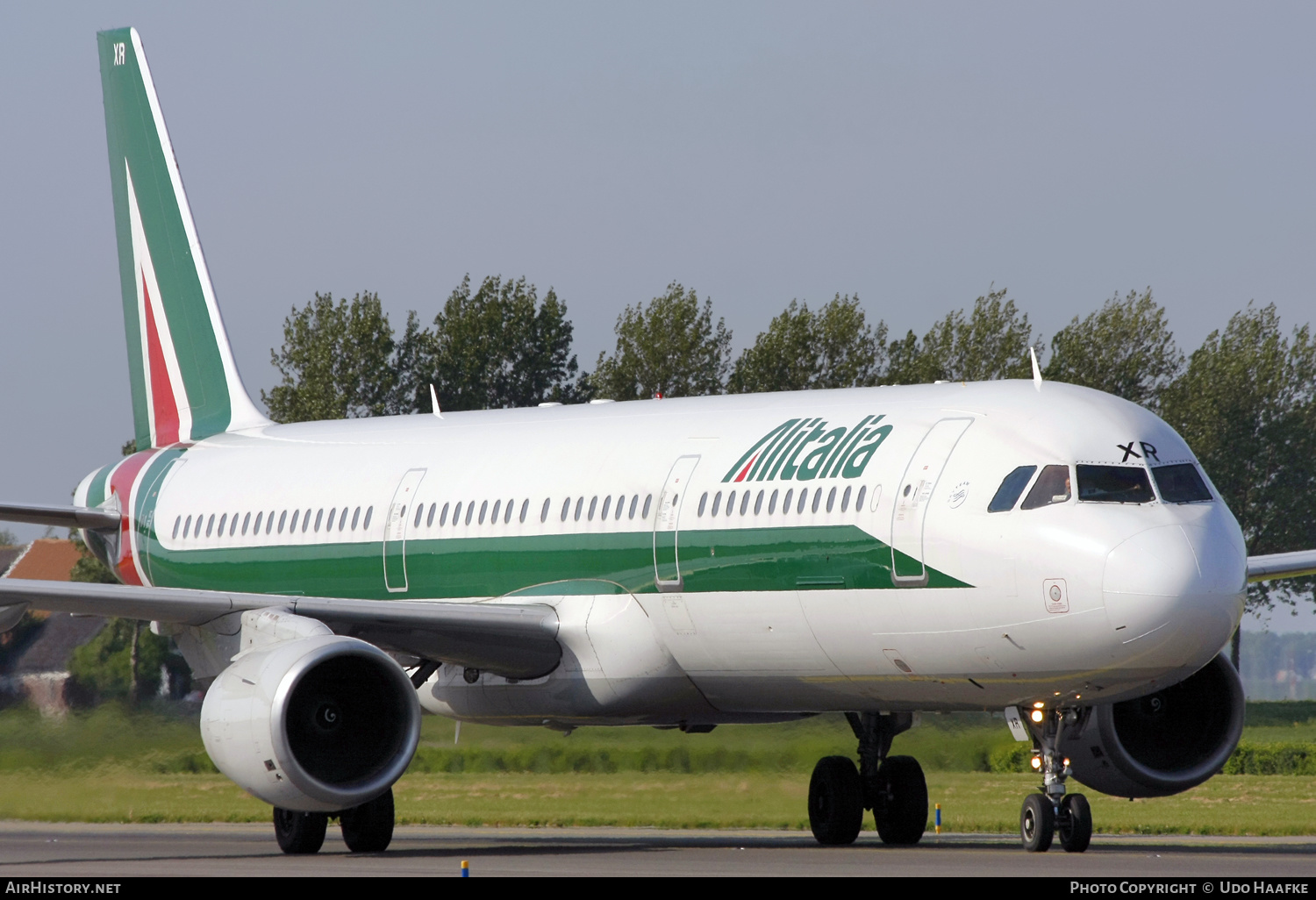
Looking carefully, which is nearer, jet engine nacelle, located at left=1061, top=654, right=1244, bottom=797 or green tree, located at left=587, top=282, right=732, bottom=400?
jet engine nacelle, located at left=1061, top=654, right=1244, bottom=797

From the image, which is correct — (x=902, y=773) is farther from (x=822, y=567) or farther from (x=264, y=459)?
(x=264, y=459)

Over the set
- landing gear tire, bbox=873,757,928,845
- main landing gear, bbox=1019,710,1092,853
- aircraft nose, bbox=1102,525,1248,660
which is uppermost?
aircraft nose, bbox=1102,525,1248,660

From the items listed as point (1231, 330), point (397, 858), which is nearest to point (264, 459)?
point (397, 858)

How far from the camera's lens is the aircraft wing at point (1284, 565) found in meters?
20.5

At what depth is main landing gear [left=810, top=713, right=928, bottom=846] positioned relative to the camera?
70.4 feet

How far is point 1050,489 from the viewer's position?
17047 mm

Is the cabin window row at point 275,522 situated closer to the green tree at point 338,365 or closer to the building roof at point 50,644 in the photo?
the building roof at point 50,644

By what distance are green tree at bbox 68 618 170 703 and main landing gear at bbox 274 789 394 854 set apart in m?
4.02

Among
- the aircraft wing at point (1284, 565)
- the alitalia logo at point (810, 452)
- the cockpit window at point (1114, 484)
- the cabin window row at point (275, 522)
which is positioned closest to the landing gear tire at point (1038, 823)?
the cockpit window at point (1114, 484)

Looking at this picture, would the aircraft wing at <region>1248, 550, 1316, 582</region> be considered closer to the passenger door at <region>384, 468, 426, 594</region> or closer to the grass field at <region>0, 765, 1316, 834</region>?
the grass field at <region>0, 765, 1316, 834</region>

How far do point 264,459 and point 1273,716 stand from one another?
29009 mm

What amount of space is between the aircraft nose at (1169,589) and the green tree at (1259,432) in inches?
2014

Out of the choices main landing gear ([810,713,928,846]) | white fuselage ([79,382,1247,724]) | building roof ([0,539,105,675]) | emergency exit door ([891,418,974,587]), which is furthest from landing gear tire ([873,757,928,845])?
building roof ([0,539,105,675])

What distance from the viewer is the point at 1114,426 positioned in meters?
17.5
